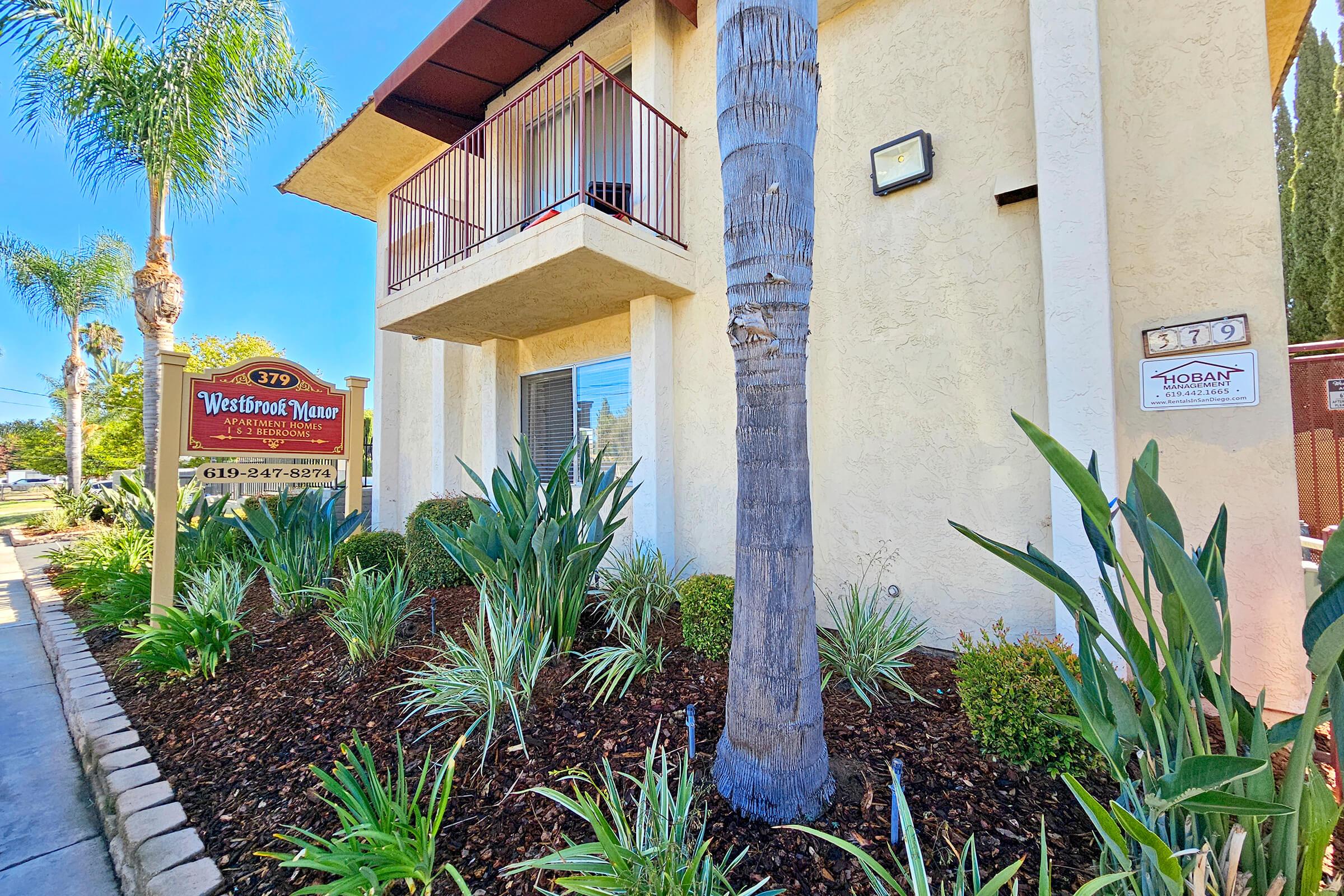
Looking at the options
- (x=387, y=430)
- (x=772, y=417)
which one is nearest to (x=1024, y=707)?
(x=772, y=417)

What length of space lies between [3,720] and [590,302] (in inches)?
211

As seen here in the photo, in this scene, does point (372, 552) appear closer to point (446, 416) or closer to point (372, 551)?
point (372, 551)

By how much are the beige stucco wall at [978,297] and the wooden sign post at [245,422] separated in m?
3.46

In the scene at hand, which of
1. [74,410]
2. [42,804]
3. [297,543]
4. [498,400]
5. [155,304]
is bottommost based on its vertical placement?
[42,804]

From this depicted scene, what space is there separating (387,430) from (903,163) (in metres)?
7.86

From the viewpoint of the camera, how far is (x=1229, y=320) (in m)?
2.85

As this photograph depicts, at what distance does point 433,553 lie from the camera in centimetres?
530

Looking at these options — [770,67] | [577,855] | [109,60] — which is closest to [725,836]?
[577,855]

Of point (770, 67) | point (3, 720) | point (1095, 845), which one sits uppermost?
point (770, 67)

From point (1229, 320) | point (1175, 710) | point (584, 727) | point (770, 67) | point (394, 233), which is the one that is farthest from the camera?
point (394, 233)

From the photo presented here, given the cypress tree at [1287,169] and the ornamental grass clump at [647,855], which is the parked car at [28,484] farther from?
the cypress tree at [1287,169]

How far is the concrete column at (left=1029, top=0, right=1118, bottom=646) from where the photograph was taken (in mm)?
3039

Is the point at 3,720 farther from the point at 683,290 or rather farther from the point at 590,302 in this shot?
the point at 683,290

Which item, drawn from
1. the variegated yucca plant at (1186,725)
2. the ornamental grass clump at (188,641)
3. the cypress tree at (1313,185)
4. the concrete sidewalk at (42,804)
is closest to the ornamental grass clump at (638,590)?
the variegated yucca plant at (1186,725)
